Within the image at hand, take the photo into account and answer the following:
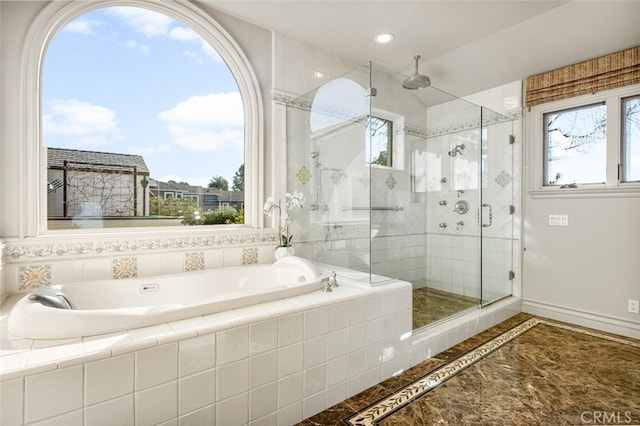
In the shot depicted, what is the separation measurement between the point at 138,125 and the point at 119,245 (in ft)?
2.88

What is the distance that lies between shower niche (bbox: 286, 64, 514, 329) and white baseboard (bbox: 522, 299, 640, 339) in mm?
287

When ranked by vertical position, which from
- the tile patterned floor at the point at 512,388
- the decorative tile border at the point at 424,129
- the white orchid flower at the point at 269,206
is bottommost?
the tile patterned floor at the point at 512,388

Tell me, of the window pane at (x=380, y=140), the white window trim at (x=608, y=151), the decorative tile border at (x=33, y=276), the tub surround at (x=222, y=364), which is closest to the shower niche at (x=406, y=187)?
the window pane at (x=380, y=140)

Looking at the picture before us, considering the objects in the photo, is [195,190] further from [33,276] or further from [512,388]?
[512,388]

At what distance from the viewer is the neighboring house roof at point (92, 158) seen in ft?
6.72

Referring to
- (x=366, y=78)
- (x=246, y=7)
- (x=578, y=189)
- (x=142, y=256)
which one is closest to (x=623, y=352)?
(x=578, y=189)

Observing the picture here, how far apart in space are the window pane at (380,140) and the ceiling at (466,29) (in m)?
0.88

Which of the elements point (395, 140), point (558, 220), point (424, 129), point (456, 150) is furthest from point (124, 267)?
point (558, 220)

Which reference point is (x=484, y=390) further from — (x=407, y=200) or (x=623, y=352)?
(x=407, y=200)

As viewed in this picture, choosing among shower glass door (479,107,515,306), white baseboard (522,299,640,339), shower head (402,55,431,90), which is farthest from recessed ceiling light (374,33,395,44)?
white baseboard (522,299,640,339)

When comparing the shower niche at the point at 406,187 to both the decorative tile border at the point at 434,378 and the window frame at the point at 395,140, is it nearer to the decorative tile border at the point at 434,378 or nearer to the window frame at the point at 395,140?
the window frame at the point at 395,140

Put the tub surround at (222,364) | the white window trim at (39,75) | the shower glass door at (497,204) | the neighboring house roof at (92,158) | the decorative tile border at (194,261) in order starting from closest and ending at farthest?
the tub surround at (222,364) < the white window trim at (39,75) < the neighboring house roof at (92,158) < the decorative tile border at (194,261) < the shower glass door at (497,204)

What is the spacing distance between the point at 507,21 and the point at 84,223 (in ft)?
11.8

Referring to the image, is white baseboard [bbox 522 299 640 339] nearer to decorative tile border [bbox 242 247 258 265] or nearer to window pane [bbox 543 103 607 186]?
window pane [bbox 543 103 607 186]
